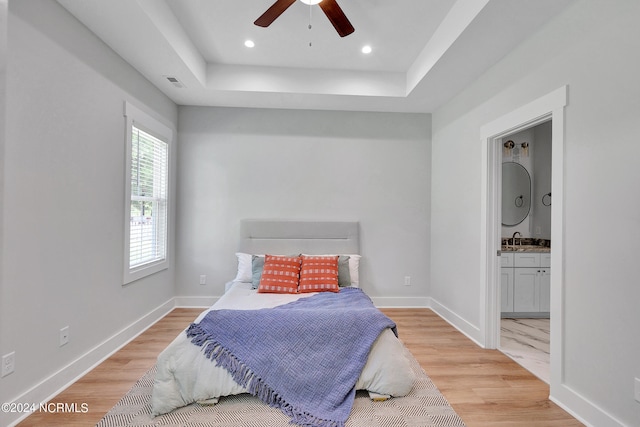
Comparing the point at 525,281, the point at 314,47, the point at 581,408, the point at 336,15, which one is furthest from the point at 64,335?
the point at 525,281

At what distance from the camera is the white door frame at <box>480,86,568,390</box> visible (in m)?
2.12

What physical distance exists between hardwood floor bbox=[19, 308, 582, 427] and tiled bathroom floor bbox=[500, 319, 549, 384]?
0.12 metres

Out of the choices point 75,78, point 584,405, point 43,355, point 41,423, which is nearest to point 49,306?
point 43,355

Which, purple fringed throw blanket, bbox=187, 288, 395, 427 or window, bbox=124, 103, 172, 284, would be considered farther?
A: window, bbox=124, 103, 172, 284

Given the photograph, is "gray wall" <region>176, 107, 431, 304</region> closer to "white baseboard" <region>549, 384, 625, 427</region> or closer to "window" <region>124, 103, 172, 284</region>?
"window" <region>124, 103, 172, 284</region>

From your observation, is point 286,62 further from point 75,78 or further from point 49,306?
point 49,306

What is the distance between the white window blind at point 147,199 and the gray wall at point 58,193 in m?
0.31

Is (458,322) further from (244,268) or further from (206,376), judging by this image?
(206,376)

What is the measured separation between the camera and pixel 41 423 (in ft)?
6.15

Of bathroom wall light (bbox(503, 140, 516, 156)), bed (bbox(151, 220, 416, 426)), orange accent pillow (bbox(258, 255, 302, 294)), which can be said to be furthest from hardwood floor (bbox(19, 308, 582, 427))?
bathroom wall light (bbox(503, 140, 516, 156))

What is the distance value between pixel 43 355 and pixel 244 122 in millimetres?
3105

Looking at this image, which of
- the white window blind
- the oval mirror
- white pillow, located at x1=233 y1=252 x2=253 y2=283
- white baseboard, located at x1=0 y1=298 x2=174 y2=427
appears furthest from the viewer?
the oval mirror

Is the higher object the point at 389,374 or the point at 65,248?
the point at 65,248

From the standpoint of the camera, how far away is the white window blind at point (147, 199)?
321 cm
